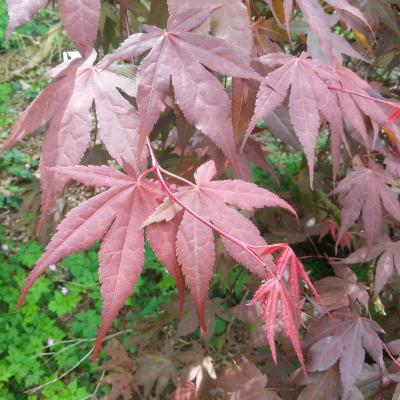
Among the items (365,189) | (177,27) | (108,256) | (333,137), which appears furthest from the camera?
(365,189)

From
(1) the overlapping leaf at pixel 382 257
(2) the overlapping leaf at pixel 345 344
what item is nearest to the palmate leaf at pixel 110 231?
(2) the overlapping leaf at pixel 345 344

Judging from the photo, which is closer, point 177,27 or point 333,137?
point 177,27

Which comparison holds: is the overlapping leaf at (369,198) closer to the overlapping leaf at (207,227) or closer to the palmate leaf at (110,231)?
the overlapping leaf at (207,227)

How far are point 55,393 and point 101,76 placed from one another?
191cm

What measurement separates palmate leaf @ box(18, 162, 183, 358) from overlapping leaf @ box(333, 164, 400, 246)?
0.68 meters

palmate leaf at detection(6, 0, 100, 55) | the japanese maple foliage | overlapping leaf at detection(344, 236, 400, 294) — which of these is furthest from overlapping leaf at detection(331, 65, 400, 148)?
palmate leaf at detection(6, 0, 100, 55)

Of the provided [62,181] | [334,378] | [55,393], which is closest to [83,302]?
[55,393]

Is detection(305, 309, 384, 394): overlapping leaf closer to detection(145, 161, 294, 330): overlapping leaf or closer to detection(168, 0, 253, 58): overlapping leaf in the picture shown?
detection(145, 161, 294, 330): overlapping leaf

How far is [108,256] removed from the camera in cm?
65

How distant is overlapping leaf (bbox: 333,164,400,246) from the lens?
1230 mm

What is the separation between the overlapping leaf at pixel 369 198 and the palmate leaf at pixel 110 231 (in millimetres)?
682

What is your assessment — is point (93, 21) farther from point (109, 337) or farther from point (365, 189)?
point (109, 337)

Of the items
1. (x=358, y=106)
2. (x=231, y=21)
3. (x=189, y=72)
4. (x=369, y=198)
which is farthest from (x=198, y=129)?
(x=369, y=198)

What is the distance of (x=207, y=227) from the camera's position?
0.69m
